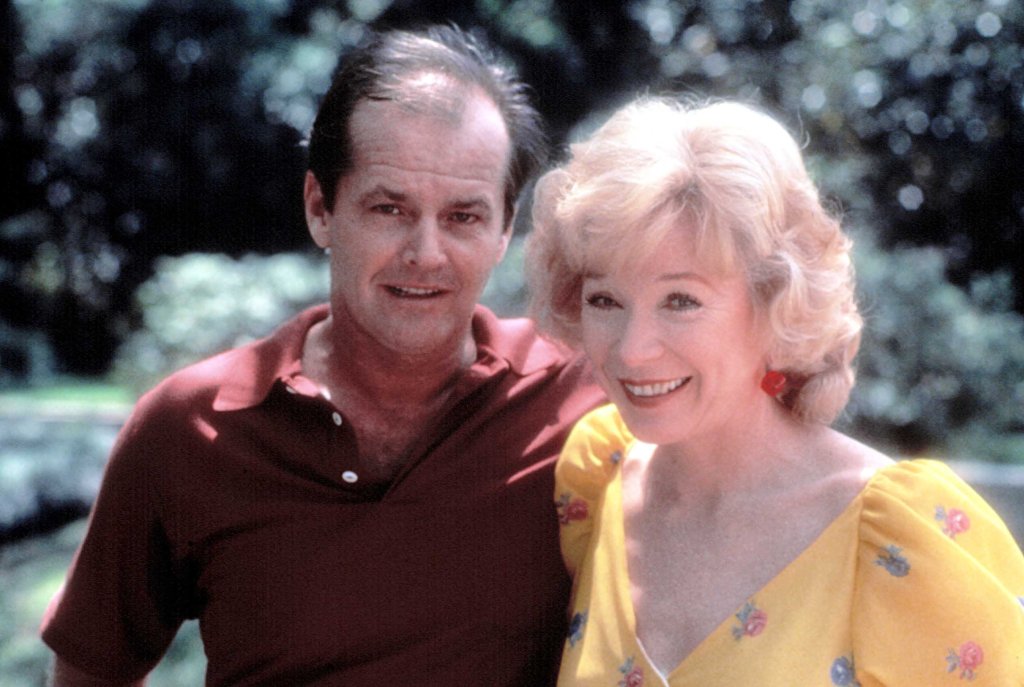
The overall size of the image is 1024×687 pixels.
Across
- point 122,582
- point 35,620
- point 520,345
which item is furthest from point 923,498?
point 35,620

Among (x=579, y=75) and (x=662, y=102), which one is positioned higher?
(x=662, y=102)

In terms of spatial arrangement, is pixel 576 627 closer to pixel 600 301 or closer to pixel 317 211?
pixel 600 301

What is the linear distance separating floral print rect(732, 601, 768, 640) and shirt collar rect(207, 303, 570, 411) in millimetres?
775

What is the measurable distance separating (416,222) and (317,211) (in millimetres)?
312

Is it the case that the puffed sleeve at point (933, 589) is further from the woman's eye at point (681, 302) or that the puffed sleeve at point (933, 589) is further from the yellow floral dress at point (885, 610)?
the woman's eye at point (681, 302)

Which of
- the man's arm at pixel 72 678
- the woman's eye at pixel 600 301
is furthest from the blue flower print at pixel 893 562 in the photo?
the man's arm at pixel 72 678

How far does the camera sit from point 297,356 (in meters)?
2.34

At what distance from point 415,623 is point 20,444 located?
5.14 metres

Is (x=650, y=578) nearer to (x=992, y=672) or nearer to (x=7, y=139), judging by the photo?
(x=992, y=672)

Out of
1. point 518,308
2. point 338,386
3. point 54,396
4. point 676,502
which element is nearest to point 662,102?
point 676,502

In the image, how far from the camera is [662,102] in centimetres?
197

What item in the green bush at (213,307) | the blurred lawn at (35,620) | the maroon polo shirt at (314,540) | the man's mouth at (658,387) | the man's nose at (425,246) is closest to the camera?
the man's mouth at (658,387)

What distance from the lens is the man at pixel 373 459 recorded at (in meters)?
2.08

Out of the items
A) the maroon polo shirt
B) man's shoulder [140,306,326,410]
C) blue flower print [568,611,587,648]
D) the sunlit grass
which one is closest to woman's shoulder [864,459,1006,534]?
blue flower print [568,611,587,648]
